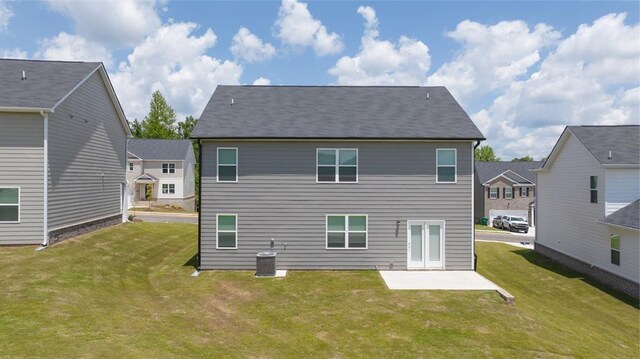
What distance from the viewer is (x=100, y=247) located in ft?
53.8

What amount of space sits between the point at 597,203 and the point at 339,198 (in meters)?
12.6

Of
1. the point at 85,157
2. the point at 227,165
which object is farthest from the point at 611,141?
the point at 85,157

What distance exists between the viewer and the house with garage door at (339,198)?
15.6 meters

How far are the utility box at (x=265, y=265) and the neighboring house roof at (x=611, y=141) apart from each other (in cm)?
1559

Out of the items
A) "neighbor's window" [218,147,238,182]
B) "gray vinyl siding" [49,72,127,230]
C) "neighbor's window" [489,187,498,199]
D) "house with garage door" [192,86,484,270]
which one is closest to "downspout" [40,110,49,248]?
"gray vinyl siding" [49,72,127,230]

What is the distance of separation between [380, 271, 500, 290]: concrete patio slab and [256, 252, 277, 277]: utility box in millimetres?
4434

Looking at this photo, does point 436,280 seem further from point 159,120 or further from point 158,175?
point 159,120

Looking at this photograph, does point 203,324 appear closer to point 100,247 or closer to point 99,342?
point 99,342

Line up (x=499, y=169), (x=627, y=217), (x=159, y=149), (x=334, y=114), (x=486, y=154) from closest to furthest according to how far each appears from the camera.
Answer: (x=627, y=217), (x=334, y=114), (x=159, y=149), (x=499, y=169), (x=486, y=154)

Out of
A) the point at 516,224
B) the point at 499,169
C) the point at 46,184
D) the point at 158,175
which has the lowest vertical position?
the point at 516,224

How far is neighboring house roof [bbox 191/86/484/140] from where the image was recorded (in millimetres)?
15617

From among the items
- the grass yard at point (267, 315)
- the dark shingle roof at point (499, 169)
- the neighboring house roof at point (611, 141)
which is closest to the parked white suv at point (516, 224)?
the dark shingle roof at point (499, 169)

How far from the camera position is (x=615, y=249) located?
54.3ft

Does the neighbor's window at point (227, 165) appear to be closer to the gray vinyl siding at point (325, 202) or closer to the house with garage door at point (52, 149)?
the gray vinyl siding at point (325, 202)
